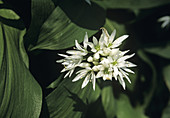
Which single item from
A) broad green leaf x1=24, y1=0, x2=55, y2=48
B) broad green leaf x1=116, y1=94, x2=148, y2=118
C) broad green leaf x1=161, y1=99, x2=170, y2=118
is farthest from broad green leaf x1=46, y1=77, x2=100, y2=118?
broad green leaf x1=161, y1=99, x2=170, y2=118

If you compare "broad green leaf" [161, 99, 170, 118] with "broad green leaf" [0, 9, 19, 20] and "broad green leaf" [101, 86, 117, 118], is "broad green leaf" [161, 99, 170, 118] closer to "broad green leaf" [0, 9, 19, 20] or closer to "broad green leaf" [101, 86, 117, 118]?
"broad green leaf" [101, 86, 117, 118]

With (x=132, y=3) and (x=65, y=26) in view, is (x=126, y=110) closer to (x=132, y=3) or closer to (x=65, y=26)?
(x=132, y=3)

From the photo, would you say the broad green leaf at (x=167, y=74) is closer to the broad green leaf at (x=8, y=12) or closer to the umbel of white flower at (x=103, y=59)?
the umbel of white flower at (x=103, y=59)

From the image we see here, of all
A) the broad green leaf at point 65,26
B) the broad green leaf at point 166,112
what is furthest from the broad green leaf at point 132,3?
the broad green leaf at point 166,112

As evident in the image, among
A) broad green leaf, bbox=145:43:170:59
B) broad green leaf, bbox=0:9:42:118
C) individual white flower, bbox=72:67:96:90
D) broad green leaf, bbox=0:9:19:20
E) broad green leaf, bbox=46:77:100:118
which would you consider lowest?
broad green leaf, bbox=145:43:170:59

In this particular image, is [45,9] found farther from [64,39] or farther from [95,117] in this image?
[95,117]

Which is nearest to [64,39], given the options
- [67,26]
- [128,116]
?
[67,26]
